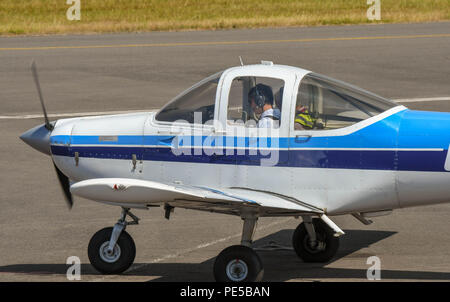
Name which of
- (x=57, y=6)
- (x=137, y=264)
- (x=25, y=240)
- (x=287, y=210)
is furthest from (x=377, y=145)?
(x=57, y=6)

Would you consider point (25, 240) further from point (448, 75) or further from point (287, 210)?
point (448, 75)

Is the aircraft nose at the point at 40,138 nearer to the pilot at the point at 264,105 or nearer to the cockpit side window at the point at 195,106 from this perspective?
the cockpit side window at the point at 195,106

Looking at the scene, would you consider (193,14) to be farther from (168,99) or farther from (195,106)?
(195,106)

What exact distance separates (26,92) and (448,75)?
36.9 feet

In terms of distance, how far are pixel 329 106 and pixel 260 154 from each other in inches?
34.0

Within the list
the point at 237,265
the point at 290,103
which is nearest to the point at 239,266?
the point at 237,265

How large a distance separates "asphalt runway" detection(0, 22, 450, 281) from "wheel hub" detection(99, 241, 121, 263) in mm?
226

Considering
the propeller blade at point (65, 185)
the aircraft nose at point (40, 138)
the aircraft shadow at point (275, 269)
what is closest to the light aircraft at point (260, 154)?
the aircraft nose at point (40, 138)

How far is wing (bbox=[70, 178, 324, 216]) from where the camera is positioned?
8.66 meters

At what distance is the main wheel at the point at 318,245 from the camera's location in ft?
34.8

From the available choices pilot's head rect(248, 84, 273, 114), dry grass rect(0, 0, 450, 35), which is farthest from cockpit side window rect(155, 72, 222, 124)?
dry grass rect(0, 0, 450, 35)

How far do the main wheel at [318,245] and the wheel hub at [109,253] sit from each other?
2.10m

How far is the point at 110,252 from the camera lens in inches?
395

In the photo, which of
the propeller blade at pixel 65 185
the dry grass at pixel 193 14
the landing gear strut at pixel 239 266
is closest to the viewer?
the landing gear strut at pixel 239 266
